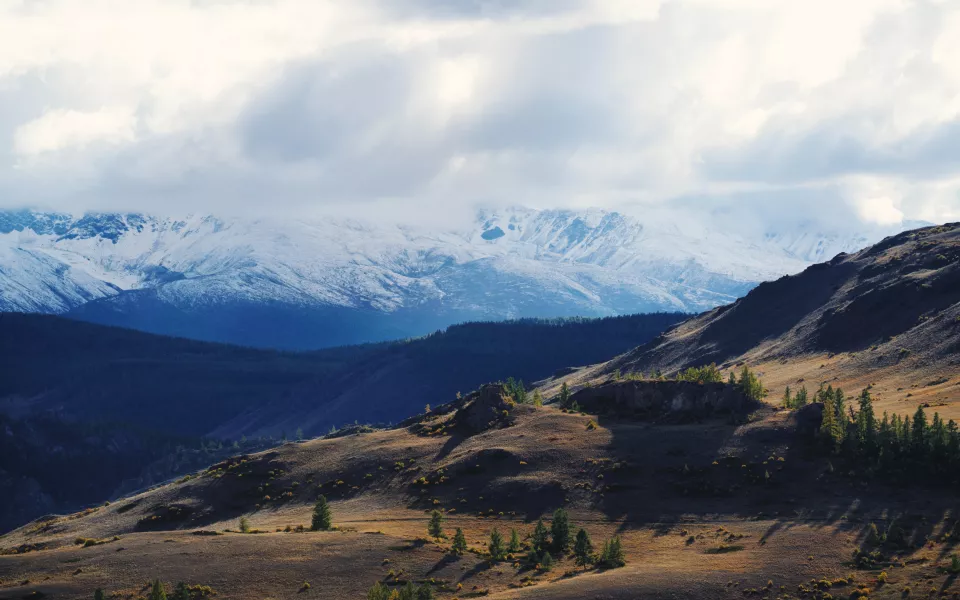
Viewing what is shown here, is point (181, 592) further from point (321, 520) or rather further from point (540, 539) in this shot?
point (540, 539)

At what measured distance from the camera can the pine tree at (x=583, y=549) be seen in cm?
14575

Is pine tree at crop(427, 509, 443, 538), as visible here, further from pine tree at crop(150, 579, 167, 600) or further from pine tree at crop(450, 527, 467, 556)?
pine tree at crop(150, 579, 167, 600)

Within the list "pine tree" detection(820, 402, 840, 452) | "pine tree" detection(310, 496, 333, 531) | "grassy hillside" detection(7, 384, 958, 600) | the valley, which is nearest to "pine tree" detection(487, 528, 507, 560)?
the valley

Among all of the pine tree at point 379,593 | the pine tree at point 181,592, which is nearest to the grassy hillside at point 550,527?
the pine tree at point 181,592

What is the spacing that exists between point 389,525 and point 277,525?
17208 millimetres

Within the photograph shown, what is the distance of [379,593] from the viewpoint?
416 feet

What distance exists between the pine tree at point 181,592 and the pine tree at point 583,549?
4737cm

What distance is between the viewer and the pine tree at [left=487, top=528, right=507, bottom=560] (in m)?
148

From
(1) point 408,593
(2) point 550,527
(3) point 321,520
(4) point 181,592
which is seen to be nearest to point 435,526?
(2) point 550,527

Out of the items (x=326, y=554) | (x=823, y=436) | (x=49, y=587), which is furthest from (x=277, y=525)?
(x=823, y=436)

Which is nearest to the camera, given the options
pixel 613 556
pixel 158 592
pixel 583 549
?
pixel 158 592

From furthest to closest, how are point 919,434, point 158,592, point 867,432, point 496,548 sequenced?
point 867,432, point 919,434, point 496,548, point 158,592

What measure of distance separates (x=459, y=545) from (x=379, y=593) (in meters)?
25.1

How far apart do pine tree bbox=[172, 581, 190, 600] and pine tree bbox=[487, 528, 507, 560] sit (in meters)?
38.1
